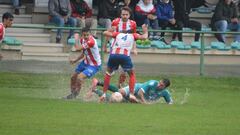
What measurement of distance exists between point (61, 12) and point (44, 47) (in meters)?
1.88

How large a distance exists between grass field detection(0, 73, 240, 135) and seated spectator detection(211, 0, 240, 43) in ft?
16.1

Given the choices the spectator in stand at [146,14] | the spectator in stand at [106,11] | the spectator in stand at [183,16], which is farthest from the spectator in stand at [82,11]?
the spectator in stand at [183,16]

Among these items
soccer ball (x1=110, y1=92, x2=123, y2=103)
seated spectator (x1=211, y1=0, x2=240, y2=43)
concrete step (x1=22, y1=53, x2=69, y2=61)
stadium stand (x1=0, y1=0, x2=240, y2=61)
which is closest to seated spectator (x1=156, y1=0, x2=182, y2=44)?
stadium stand (x1=0, y1=0, x2=240, y2=61)

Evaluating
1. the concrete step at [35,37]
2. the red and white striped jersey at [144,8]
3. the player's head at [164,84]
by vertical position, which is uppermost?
the red and white striped jersey at [144,8]

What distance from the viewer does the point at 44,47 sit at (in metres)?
27.0

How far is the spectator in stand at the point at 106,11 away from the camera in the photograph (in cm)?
2895

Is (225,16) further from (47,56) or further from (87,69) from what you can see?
(87,69)

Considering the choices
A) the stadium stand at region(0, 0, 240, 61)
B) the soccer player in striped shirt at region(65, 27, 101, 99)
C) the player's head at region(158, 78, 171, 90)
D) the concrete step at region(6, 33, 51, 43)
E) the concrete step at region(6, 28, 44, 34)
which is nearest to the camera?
the player's head at region(158, 78, 171, 90)

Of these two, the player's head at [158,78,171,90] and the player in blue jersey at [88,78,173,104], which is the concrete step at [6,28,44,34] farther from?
the player's head at [158,78,171,90]

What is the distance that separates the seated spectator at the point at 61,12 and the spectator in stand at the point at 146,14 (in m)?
2.08

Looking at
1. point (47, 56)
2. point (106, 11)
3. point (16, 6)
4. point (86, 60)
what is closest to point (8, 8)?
point (16, 6)

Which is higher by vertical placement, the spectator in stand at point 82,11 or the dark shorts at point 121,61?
the spectator in stand at point 82,11

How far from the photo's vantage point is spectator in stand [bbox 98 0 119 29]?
29.0 metres

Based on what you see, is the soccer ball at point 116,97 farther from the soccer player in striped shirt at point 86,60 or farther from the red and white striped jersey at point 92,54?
the red and white striped jersey at point 92,54
